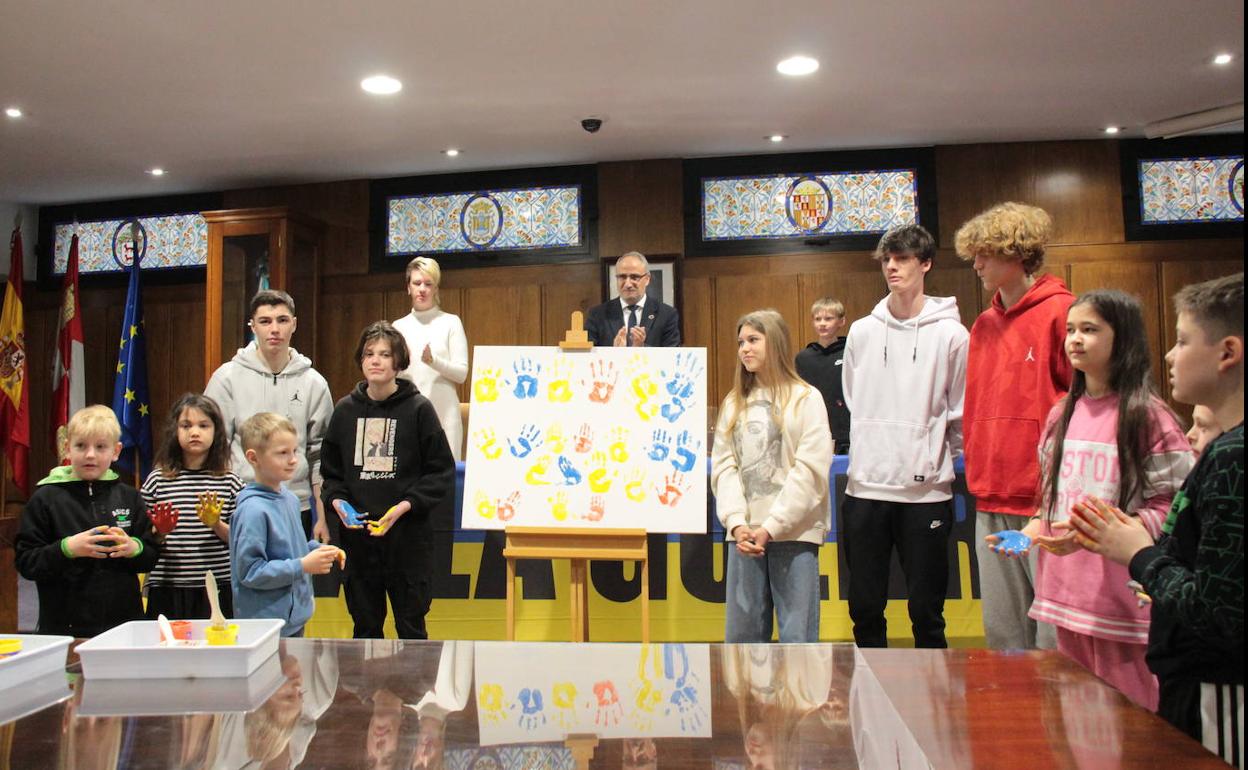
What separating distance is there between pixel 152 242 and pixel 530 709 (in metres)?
8.09

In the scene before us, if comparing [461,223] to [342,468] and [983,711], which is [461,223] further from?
[983,711]

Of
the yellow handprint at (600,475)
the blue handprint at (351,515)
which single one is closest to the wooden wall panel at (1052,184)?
the yellow handprint at (600,475)

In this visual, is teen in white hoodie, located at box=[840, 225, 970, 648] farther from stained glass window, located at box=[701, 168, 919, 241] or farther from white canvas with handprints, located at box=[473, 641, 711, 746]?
stained glass window, located at box=[701, 168, 919, 241]

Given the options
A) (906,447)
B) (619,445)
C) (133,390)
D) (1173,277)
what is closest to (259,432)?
(619,445)

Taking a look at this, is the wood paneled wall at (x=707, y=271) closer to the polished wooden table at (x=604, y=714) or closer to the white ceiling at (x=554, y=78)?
the white ceiling at (x=554, y=78)

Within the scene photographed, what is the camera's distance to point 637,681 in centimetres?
150

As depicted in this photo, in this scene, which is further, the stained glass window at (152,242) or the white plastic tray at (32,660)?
the stained glass window at (152,242)

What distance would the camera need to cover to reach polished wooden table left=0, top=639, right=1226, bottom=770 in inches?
45.7

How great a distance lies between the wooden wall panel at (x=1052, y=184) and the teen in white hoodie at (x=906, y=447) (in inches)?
170

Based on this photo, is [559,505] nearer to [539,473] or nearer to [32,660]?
[539,473]

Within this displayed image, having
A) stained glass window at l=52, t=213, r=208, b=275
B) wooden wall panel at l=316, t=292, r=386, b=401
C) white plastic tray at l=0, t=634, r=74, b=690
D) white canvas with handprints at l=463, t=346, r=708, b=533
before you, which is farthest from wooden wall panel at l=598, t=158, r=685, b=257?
white plastic tray at l=0, t=634, r=74, b=690

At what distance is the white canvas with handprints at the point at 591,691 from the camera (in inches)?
50.0

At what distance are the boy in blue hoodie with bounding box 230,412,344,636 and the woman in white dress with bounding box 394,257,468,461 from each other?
2.19 m

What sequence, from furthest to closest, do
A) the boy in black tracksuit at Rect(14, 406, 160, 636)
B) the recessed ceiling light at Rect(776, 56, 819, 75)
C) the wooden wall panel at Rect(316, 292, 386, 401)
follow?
the wooden wall panel at Rect(316, 292, 386, 401)
the recessed ceiling light at Rect(776, 56, 819, 75)
the boy in black tracksuit at Rect(14, 406, 160, 636)
